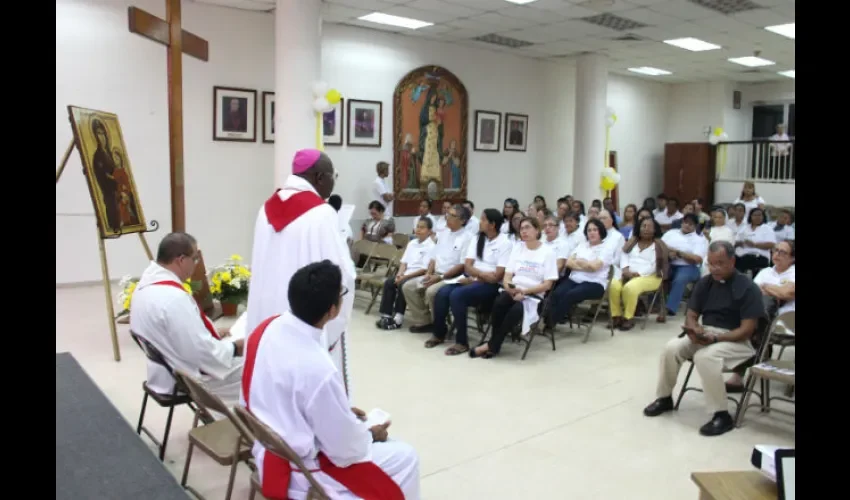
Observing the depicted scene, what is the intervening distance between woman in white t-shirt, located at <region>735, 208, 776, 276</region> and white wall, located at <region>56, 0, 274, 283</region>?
6.70 metres

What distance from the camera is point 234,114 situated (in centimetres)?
981

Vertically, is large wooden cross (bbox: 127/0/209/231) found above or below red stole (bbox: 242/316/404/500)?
above

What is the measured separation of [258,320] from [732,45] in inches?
452

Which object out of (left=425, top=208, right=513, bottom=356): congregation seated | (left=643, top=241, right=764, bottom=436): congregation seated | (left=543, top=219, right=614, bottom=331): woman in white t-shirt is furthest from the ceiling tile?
(left=643, top=241, right=764, bottom=436): congregation seated

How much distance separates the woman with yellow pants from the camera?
7.08 metres

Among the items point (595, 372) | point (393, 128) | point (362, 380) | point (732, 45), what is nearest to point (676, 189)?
point (732, 45)

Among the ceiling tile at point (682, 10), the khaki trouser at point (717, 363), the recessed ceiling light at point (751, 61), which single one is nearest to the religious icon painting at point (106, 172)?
the khaki trouser at point (717, 363)

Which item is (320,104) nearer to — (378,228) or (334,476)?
(378,228)

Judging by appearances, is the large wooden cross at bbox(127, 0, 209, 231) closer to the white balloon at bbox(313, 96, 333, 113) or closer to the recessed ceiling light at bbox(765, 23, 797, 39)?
the white balloon at bbox(313, 96, 333, 113)

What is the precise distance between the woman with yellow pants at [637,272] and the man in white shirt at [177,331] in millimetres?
4437

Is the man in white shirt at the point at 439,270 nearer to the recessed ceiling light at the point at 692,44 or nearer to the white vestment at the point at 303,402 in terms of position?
the white vestment at the point at 303,402

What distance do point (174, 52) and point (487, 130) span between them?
851 cm

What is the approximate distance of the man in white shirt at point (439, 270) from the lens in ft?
22.3

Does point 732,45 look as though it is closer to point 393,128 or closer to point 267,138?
point 393,128
